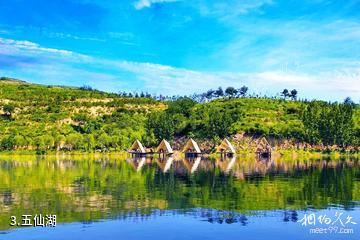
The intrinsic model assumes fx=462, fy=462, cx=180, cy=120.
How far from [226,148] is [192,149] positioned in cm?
787

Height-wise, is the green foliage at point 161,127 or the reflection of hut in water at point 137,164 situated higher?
the green foliage at point 161,127

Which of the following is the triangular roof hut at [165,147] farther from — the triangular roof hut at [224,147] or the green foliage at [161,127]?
the triangular roof hut at [224,147]

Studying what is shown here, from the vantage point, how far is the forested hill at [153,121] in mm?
108312

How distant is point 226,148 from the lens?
105 metres

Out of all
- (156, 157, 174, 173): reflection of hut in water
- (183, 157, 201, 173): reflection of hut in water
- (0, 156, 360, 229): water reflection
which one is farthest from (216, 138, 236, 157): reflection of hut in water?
(0, 156, 360, 229): water reflection

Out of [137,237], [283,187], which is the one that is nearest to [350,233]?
[137,237]

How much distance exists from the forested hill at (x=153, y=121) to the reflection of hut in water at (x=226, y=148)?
5.82 meters

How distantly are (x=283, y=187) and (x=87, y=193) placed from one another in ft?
48.1

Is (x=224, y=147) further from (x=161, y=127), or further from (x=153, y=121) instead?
(x=153, y=121)

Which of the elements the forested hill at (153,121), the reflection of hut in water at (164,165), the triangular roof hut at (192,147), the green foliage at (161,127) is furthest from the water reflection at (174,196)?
the green foliage at (161,127)

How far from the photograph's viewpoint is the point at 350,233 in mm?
20047

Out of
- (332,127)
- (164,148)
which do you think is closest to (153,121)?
(164,148)

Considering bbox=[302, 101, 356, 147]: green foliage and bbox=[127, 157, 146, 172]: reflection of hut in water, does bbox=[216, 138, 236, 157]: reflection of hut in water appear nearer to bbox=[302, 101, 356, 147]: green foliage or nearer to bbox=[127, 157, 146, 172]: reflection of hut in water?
bbox=[302, 101, 356, 147]: green foliage

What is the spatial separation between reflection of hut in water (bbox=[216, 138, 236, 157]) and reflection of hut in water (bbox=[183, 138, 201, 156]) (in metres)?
4.99
